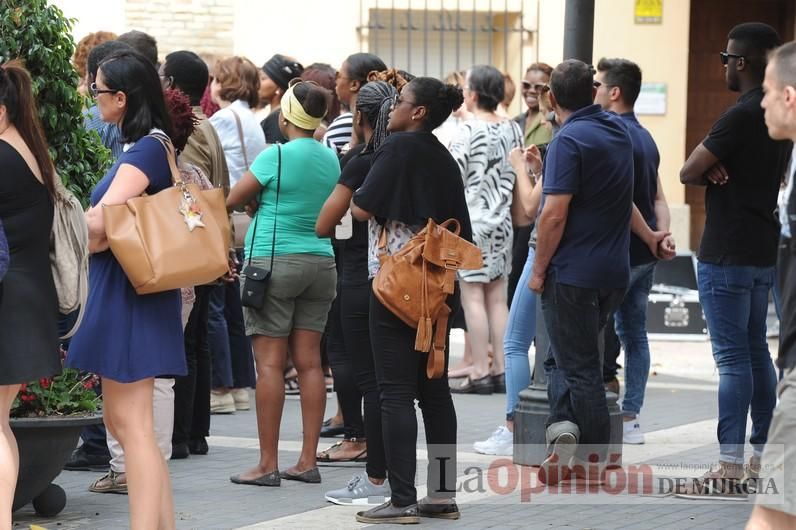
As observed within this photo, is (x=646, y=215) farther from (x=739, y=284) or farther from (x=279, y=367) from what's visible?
(x=279, y=367)

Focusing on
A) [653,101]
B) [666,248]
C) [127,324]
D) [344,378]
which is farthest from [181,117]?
[653,101]

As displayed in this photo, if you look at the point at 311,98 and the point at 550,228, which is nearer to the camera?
the point at 550,228

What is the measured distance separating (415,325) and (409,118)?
3.02 feet

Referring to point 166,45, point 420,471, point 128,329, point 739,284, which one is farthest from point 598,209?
point 166,45

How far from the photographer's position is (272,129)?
10.1m

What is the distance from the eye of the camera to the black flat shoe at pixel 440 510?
6316 mm

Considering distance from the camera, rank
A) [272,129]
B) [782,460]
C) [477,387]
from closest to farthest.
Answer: [782,460]
[272,129]
[477,387]

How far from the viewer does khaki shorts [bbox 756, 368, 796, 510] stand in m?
4.21

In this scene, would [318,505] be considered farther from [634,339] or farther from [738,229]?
[634,339]

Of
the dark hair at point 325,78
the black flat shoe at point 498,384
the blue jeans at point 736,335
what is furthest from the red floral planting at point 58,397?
the black flat shoe at point 498,384

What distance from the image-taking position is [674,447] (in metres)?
8.30

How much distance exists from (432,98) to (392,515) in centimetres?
182

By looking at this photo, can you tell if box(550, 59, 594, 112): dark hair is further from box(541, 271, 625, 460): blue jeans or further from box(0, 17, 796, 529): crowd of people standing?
box(541, 271, 625, 460): blue jeans

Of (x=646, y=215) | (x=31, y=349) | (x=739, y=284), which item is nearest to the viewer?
(x=31, y=349)
